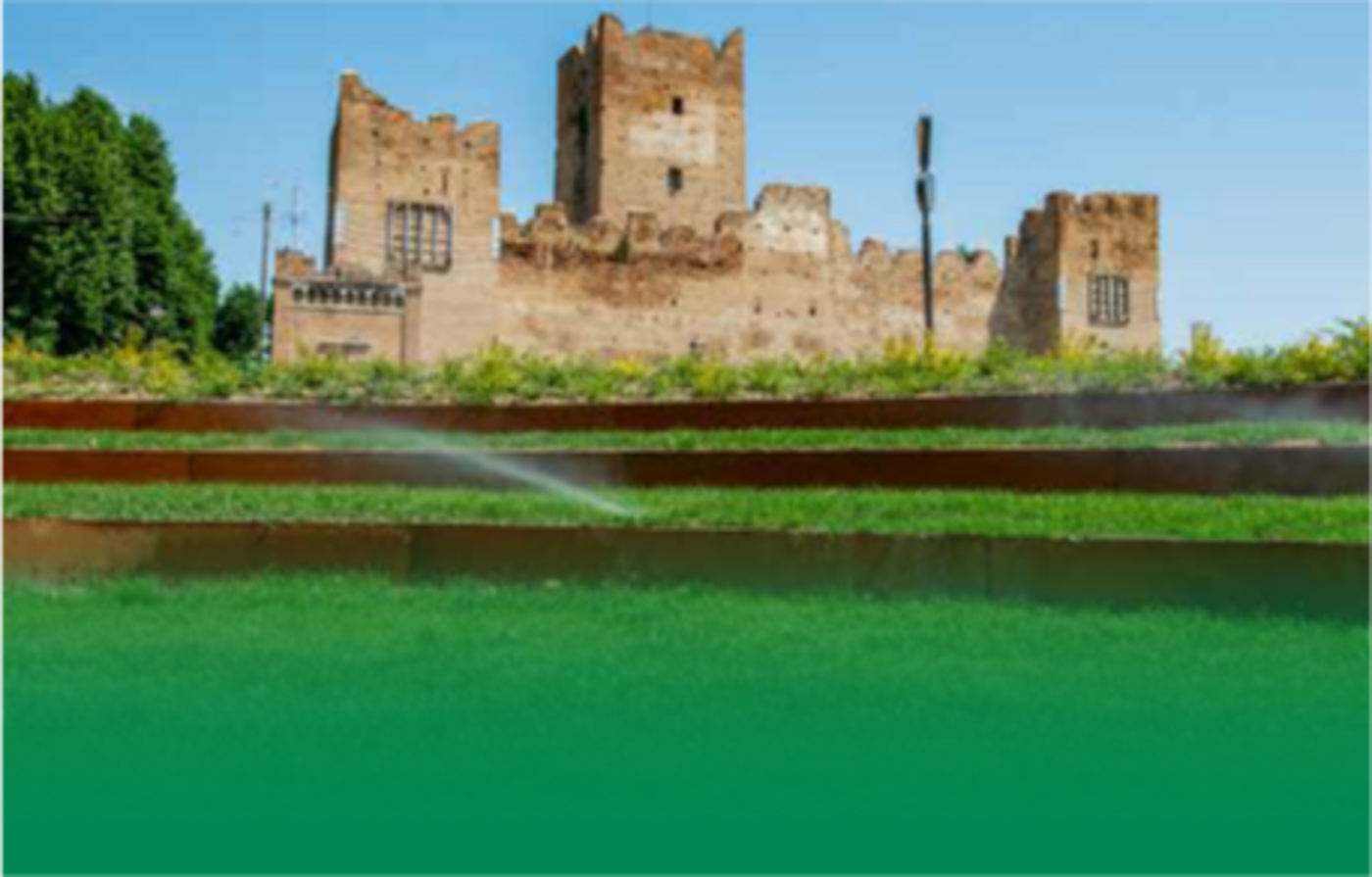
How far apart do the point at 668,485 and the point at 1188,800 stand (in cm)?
631

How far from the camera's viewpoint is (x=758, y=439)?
10875mm

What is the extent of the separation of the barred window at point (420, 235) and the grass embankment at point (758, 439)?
2002cm

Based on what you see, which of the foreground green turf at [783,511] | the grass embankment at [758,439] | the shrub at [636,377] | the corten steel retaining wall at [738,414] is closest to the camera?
the foreground green turf at [783,511]

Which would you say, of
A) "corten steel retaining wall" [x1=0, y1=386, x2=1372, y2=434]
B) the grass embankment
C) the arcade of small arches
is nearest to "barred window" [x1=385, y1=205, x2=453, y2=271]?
the arcade of small arches

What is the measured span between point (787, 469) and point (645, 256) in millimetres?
24780

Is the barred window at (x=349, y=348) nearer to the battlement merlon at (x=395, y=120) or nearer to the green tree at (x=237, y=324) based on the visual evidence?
the battlement merlon at (x=395, y=120)

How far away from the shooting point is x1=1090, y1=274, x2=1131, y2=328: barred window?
3906 cm

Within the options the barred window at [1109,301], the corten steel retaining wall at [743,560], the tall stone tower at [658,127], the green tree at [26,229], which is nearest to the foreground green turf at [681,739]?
the corten steel retaining wall at [743,560]

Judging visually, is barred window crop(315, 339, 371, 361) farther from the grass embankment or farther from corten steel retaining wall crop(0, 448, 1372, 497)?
corten steel retaining wall crop(0, 448, 1372, 497)

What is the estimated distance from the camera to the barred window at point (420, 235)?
3172 cm

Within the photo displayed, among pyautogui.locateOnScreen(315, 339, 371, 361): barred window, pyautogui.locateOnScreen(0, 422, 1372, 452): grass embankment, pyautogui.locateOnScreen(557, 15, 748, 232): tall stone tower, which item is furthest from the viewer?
pyautogui.locateOnScreen(557, 15, 748, 232): tall stone tower

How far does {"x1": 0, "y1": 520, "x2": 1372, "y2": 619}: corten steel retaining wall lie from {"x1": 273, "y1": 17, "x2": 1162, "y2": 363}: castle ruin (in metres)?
19.4

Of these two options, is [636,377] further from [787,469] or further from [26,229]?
[26,229]

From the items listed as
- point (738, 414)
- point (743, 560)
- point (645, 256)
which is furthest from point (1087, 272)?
point (743, 560)
